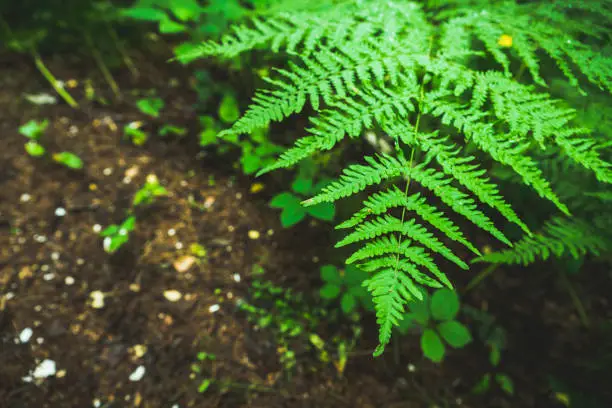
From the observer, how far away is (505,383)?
1.77 metres

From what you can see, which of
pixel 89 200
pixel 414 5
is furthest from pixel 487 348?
pixel 89 200

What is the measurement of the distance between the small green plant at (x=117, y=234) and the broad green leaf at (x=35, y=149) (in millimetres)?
742

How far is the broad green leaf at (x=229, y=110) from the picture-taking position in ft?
7.34

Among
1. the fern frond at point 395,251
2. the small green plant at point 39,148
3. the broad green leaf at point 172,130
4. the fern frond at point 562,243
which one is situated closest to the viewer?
the fern frond at point 395,251

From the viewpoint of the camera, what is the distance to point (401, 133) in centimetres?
119

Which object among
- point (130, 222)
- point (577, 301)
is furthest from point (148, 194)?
point (577, 301)

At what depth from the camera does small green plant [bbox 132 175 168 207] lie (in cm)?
216

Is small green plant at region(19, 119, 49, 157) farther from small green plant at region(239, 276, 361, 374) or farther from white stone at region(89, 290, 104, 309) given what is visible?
small green plant at region(239, 276, 361, 374)

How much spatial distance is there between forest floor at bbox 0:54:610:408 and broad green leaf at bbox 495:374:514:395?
35 millimetres

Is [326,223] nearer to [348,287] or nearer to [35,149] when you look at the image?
[348,287]

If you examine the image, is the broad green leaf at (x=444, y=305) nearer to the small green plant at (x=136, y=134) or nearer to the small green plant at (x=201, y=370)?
the small green plant at (x=201, y=370)

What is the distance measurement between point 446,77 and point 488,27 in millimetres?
422

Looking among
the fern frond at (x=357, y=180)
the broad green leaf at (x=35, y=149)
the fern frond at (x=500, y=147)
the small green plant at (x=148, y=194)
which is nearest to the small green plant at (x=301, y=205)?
the fern frond at (x=357, y=180)

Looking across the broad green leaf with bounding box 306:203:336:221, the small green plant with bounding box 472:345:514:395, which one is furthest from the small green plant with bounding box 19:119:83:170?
the small green plant with bounding box 472:345:514:395
